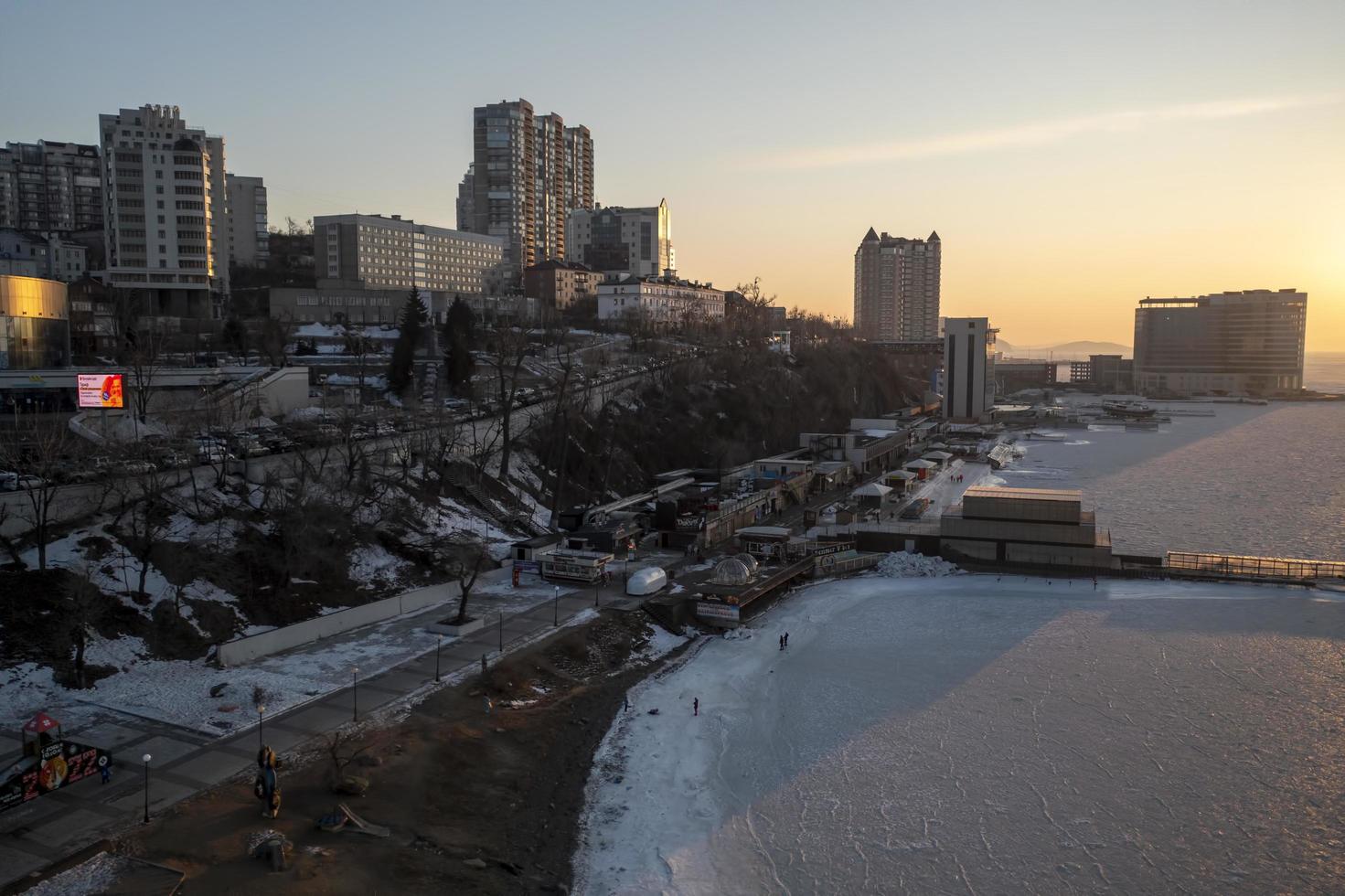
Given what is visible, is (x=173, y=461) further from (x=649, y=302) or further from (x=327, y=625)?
(x=649, y=302)

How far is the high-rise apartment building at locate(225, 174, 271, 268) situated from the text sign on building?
78.4 metres

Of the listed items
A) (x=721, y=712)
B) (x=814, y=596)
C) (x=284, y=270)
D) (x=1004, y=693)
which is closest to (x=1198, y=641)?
(x=1004, y=693)

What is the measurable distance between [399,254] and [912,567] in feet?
240

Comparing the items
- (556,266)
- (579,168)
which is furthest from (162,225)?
(579,168)

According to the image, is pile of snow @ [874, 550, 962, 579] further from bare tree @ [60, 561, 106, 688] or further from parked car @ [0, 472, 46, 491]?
parked car @ [0, 472, 46, 491]

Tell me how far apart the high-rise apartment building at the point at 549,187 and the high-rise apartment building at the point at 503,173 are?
16.2 feet

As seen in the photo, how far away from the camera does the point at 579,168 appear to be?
159875 mm

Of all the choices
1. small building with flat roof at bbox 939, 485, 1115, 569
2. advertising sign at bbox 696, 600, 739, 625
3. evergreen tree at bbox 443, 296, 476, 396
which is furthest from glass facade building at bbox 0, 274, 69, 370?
small building with flat roof at bbox 939, 485, 1115, 569

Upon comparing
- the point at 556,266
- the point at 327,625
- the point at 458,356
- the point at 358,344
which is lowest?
the point at 327,625

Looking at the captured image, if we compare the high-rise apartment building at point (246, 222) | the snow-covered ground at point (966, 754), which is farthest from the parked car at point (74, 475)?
the high-rise apartment building at point (246, 222)

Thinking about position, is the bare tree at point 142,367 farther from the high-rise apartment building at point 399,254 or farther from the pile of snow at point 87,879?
the high-rise apartment building at point 399,254

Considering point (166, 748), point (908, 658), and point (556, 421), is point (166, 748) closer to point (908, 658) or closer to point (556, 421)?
point (908, 658)

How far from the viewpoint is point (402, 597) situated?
26.0 meters

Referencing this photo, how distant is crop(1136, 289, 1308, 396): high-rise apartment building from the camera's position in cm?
17000
